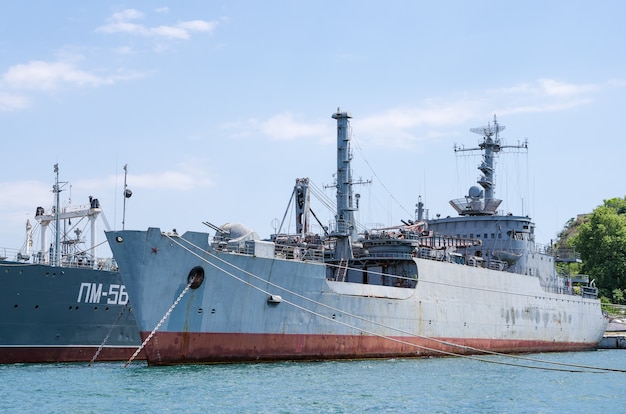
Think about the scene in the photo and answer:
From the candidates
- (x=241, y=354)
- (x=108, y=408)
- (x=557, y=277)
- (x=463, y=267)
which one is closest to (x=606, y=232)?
(x=557, y=277)

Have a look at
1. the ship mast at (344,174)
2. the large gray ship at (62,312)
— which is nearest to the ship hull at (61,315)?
the large gray ship at (62,312)

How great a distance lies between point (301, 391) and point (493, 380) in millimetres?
7200

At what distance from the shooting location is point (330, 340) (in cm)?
2756

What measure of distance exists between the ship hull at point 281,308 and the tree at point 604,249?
36.8 m

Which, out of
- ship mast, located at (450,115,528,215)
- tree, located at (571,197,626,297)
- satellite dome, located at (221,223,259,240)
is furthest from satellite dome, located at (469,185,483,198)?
tree, located at (571,197,626,297)

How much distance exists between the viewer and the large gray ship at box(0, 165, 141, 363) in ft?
88.9

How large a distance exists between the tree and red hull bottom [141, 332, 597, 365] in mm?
39862

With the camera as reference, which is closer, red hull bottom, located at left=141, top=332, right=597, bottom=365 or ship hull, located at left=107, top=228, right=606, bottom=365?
ship hull, located at left=107, top=228, right=606, bottom=365

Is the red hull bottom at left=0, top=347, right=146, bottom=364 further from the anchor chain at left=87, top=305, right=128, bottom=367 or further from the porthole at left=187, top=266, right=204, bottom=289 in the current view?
the porthole at left=187, top=266, right=204, bottom=289

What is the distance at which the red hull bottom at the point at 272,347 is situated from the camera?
24.5m

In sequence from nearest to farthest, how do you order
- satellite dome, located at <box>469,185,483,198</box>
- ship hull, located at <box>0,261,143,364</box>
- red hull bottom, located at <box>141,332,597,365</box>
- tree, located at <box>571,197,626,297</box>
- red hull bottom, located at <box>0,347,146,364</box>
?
red hull bottom, located at <box>141,332,597,365</box> < ship hull, located at <box>0,261,143,364</box> < red hull bottom, located at <box>0,347,146,364</box> < satellite dome, located at <box>469,185,483,198</box> < tree, located at <box>571,197,626,297</box>

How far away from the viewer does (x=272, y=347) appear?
26062 millimetres

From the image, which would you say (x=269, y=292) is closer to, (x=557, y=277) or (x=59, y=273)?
(x=59, y=273)

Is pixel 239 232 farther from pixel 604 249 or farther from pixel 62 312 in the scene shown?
pixel 604 249
